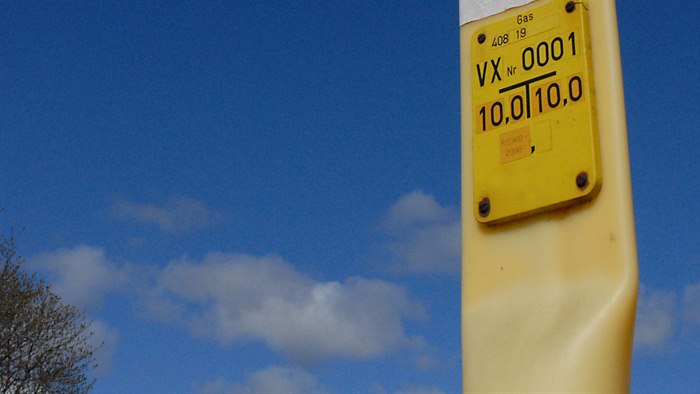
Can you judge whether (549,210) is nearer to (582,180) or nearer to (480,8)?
(582,180)

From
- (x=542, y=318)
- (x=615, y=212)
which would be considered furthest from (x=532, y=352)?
(x=615, y=212)

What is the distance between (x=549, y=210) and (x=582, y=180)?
0.12 meters

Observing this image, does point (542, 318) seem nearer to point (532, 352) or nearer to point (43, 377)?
point (532, 352)

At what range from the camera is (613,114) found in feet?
6.41

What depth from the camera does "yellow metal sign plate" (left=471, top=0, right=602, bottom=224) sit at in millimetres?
1954

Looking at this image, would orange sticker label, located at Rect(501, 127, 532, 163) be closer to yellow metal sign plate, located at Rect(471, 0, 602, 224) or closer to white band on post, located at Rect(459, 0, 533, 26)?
yellow metal sign plate, located at Rect(471, 0, 602, 224)

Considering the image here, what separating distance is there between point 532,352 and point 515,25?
0.88 metres

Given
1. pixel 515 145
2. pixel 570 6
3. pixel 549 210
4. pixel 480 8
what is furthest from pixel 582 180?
pixel 480 8

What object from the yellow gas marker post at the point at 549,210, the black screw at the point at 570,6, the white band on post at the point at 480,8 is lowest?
the yellow gas marker post at the point at 549,210

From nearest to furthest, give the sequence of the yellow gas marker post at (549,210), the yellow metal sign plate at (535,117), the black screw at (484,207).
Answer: the yellow gas marker post at (549,210)
the yellow metal sign plate at (535,117)
the black screw at (484,207)

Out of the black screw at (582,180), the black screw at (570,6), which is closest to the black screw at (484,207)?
the black screw at (582,180)

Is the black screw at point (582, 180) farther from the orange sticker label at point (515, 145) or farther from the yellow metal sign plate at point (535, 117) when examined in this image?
the orange sticker label at point (515, 145)

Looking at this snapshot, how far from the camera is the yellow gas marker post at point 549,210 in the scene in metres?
1.81

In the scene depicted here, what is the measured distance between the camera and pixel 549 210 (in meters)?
1.99
